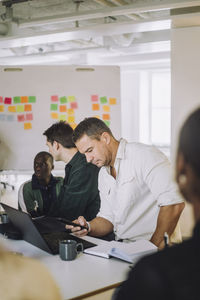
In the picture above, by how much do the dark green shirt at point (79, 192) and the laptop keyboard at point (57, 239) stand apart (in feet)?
1.90

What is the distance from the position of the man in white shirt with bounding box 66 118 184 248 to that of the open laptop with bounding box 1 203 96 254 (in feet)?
0.38

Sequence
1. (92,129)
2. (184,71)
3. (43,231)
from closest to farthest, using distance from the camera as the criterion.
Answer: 1. (43,231)
2. (92,129)
3. (184,71)

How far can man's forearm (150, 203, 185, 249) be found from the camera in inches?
99.9

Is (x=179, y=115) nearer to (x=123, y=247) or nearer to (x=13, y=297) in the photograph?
(x=123, y=247)

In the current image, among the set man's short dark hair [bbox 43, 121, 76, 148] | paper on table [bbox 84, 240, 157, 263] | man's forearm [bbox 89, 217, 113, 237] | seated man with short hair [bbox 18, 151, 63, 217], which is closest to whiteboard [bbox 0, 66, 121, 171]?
seated man with short hair [bbox 18, 151, 63, 217]

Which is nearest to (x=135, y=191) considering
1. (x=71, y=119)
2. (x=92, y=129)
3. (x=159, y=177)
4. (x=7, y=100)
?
(x=159, y=177)

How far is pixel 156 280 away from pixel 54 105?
14.2ft

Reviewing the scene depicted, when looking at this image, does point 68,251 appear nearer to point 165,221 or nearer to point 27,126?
point 165,221

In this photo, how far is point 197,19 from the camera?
391cm

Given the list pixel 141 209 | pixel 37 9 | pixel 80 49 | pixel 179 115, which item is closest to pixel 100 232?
pixel 141 209

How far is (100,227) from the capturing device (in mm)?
2859

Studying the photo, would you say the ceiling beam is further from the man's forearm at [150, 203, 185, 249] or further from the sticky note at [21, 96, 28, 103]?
the man's forearm at [150, 203, 185, 249]

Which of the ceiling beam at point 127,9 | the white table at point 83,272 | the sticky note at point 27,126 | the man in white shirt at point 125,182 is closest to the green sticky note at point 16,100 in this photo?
the sticky note at point 27,126

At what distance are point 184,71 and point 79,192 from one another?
174cm
